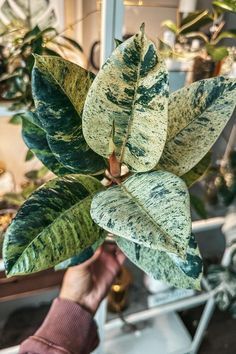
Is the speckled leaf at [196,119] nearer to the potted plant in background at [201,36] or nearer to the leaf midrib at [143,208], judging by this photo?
the leaf midrib at [143,208]

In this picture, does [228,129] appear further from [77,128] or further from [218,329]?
[218,329]

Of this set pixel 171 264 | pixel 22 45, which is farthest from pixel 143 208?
pixel 22 45

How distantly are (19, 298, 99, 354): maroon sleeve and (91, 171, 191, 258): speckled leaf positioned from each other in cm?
39

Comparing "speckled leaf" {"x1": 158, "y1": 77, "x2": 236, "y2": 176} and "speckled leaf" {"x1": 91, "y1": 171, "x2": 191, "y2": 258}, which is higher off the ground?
"speckled leaf" {"x1": 158, "y1": 77, "x2": 236, "y2": 176}

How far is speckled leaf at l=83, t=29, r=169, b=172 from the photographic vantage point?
0.29 m

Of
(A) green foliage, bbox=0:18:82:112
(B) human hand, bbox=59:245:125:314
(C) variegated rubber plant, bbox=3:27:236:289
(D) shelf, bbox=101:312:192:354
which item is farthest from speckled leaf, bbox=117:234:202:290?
(D) shelf, bbox=101:312:192:354

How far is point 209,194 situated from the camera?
99 cm

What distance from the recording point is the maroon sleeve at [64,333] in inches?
23.2

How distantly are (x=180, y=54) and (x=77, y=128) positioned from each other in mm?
521

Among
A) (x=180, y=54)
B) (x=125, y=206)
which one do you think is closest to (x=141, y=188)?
(x=125, y=206)

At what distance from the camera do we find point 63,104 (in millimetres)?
332

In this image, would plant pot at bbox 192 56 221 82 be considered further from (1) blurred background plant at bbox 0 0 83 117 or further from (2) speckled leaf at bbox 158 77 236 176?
(2) speckled leaf at bbox 158 77 236 176

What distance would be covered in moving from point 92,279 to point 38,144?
1.38 feet

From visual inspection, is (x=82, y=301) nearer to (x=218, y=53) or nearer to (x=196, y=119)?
(x=196, y=119)
